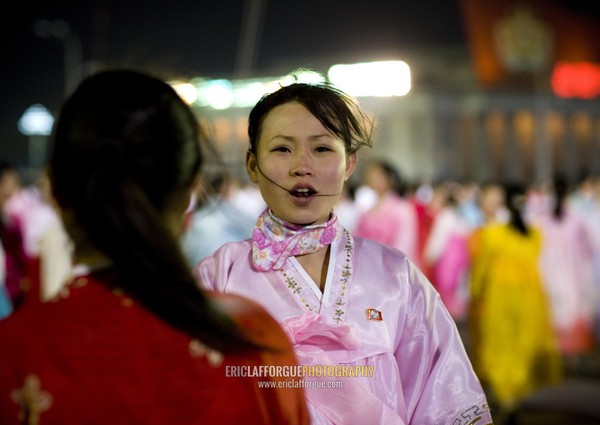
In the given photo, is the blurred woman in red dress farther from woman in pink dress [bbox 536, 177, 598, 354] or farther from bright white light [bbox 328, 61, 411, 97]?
bright white light [bbox 328, 61, 411, 97]

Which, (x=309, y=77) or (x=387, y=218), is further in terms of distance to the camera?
(x=387, y=218)

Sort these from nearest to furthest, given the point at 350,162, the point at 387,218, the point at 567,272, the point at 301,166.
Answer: the point at 301,166
the point at 350,162
the point at 387,218
the point at 567,272

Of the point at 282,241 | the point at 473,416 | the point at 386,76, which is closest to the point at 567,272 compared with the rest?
the point at 473,416

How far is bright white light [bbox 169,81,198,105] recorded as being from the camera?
5.63ft

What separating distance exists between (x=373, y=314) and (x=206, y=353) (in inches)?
29.1

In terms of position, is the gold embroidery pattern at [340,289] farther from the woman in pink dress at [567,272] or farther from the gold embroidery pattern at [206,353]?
the woman in pink dress at [567,272]

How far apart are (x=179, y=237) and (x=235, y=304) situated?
164 millimetres

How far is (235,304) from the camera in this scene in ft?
5.32

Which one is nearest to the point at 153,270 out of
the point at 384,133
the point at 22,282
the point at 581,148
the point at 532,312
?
the point at 22,282

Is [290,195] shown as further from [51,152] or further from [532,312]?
[532,312]

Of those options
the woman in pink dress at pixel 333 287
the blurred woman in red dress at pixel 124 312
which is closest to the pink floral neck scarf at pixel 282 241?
the woman in pink dress at pixel 333 287

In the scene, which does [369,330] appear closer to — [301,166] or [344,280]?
[344,280]

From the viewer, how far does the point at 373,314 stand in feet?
7.26

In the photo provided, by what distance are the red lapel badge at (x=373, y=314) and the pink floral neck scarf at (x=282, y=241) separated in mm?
209
